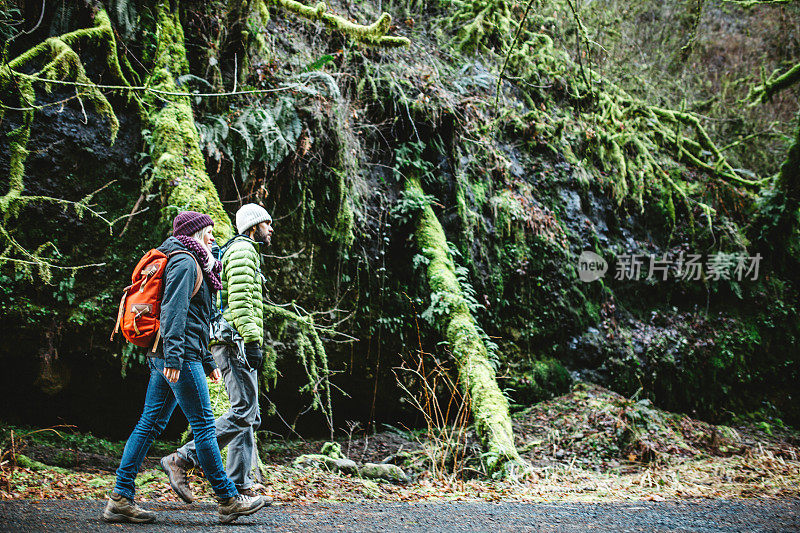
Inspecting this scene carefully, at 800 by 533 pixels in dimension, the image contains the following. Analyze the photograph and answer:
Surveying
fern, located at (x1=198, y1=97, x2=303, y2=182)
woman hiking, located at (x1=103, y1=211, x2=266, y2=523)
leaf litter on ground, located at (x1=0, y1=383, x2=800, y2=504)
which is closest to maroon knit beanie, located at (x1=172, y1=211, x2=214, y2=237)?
woman hiking, located at (x1=103, y1=211, x2=266, y2=523)

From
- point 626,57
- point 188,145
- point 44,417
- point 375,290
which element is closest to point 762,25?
point 626,57

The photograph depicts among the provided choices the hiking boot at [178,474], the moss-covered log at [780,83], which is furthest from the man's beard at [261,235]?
the moss-covered log at [780,83]

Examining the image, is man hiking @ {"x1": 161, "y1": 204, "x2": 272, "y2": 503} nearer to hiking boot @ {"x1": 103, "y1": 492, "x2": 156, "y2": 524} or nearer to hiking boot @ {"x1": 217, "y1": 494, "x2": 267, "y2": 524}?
hiking boot @ {"x1": 217, "y1": 494, "x2": 267, "y2": 524}

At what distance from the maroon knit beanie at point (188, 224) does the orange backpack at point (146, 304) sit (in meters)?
0.19

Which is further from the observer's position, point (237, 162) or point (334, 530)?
point (237, 162)

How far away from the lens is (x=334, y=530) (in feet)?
9.00

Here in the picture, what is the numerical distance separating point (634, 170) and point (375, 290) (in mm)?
6768

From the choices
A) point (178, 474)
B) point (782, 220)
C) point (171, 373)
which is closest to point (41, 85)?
point (171, 373)

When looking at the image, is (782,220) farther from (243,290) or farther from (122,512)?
(122,512)

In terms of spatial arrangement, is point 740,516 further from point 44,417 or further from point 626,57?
point 626,57

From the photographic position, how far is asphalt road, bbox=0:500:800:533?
267cm

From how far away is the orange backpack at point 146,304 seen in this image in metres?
2.80

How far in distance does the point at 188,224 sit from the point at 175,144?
1.90m

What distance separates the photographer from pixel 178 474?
3139 millimetres
